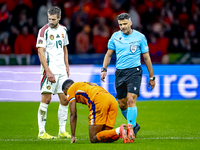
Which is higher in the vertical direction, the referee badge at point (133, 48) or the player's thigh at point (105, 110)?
the referee badge at point (133, 48)

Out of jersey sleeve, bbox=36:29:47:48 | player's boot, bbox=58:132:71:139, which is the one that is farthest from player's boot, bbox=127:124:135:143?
jersey sleeve, bbox=36:29:47:48

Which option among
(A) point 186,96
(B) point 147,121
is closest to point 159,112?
(B) point 147,121

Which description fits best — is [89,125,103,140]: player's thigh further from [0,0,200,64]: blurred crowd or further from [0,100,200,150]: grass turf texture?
[0,0,200,64]: blurred crowd

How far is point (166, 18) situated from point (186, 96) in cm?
484

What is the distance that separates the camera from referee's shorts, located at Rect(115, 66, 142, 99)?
6871 millimetres

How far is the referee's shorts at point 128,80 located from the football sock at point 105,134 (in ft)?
3.31

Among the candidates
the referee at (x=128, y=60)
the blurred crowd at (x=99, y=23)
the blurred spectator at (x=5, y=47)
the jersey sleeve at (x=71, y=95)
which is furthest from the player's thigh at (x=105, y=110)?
the blurred spectator at (x=5, y=47)

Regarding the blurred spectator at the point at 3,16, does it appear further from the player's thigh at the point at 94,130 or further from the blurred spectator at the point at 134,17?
the player's thigh at the point at 94,130

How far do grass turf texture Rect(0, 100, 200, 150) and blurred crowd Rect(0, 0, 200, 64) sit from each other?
3.13 m

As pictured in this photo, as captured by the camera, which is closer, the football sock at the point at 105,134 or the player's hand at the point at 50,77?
the football sock at the point at 105,134

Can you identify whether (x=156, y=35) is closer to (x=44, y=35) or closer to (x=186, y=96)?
(x=186, y=96)

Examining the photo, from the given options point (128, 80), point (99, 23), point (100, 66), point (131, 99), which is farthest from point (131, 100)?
point (99, 23)

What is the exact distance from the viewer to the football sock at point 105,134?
6.04m

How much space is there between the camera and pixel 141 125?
868cm
